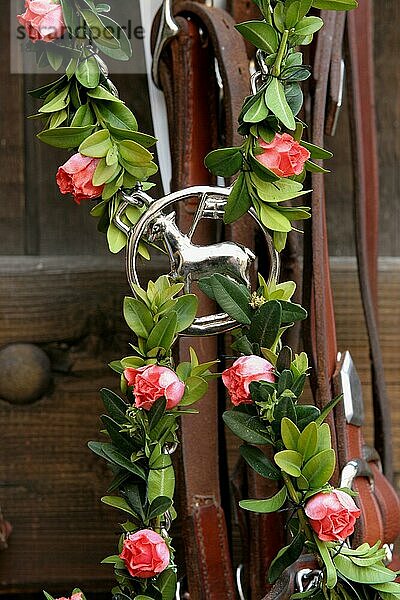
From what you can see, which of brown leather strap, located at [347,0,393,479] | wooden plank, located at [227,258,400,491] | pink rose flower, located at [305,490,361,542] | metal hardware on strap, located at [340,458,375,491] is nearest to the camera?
pink rose flower, located at [305,490,361,542]

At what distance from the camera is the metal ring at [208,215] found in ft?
1.61

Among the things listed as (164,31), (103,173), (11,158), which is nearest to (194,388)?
(103,173)

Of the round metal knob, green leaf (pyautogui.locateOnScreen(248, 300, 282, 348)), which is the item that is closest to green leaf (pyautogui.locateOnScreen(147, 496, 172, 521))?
green leaf (pyautogui.locateOnScreen(248, 300, 282, 348))

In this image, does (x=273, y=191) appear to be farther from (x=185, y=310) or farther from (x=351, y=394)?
(x=351, y=394)

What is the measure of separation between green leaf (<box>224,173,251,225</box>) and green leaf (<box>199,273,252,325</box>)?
0.04 m

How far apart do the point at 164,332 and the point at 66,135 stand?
13 cm

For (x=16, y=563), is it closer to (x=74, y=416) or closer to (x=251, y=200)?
(x=74, y=416)

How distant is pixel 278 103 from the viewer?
45 cm

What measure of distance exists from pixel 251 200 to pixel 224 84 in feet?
0.50

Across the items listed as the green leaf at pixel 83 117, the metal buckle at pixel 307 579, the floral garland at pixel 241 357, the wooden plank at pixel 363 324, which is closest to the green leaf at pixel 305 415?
the floral garland at pixel 241 357

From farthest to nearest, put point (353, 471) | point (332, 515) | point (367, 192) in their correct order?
point (367, 192), point (353, 471), point (332, 515)

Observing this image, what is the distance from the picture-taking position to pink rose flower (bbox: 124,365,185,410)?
45cm

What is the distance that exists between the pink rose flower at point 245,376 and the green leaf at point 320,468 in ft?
0.16

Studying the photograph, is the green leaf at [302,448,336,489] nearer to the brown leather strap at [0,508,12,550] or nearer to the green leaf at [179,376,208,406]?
the green leaf at [179,376,208,406]
